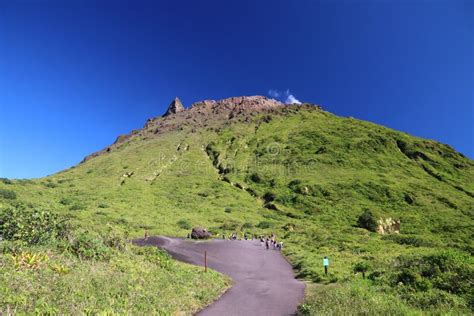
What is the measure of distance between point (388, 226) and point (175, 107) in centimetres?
15152

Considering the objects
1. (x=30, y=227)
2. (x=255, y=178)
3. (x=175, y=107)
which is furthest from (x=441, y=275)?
(x=175, y=107)

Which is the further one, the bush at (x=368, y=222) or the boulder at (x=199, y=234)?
the bush at (x=368, y=222)

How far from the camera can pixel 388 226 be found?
5422 centimetres

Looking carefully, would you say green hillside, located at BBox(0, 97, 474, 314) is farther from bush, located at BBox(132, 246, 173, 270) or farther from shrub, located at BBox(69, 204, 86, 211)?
bush, located at BBox(132, 246, 173, 270)

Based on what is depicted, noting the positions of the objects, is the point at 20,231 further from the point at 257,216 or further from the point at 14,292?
the point at 257,216

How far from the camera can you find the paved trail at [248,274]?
15.3 meters

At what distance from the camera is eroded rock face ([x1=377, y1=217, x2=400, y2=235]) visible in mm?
52906

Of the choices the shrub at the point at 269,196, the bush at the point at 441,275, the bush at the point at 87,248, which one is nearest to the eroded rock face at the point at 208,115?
the shrub at the point at 269,196

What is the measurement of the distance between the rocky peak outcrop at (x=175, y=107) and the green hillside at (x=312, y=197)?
32061 mm

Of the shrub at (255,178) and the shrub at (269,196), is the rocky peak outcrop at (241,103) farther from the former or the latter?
the shrub at (269,196)

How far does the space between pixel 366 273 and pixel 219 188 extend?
6154cm

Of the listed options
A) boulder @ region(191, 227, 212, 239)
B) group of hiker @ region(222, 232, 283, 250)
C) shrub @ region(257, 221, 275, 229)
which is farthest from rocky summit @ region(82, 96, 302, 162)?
boulder @ region(191, 227, 212, 239)

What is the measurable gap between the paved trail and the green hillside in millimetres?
1314

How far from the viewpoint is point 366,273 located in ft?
68.4
